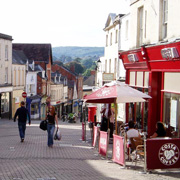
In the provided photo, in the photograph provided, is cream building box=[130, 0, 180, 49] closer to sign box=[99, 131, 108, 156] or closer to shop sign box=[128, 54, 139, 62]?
shop sign box=[128, 54, 139, 62]

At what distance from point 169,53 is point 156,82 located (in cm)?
297

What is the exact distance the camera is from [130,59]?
68.4 feet

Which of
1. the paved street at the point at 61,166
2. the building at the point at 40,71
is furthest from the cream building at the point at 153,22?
the building at the point at 40,71

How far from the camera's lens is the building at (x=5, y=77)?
4488cm

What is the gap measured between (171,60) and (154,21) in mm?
2816

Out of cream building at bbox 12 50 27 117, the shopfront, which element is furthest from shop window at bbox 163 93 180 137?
cream building at bbox 12 50 27 117

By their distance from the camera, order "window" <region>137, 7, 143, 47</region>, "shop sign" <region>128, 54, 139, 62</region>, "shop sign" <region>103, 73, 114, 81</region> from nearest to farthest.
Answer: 1. "shop sign" <region>128, 54, 139, 62</region>
2. "window" <region>137, 7, 143, 47</region>
3. "shop sign" <region>103, 73, 114, 81</region>

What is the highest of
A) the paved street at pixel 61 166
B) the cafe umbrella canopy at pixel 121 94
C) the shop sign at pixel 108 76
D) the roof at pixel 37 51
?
the roof at pixel 37 51

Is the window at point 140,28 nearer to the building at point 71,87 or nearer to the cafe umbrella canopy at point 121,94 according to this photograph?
the cafe umbrella canopy at point 121,94

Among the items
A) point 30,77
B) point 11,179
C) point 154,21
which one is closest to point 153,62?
point 154,21

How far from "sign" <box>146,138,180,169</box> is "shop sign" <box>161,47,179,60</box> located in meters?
4.34

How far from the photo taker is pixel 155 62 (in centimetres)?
1733

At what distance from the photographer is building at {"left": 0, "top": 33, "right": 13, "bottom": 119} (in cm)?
4488

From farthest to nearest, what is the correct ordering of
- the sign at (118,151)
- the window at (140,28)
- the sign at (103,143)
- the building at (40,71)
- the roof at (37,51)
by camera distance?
the roof at (37,51)
the building at (40,71)
the window at (140,28)
the sign at (103,143)
the sign at (118,151)
